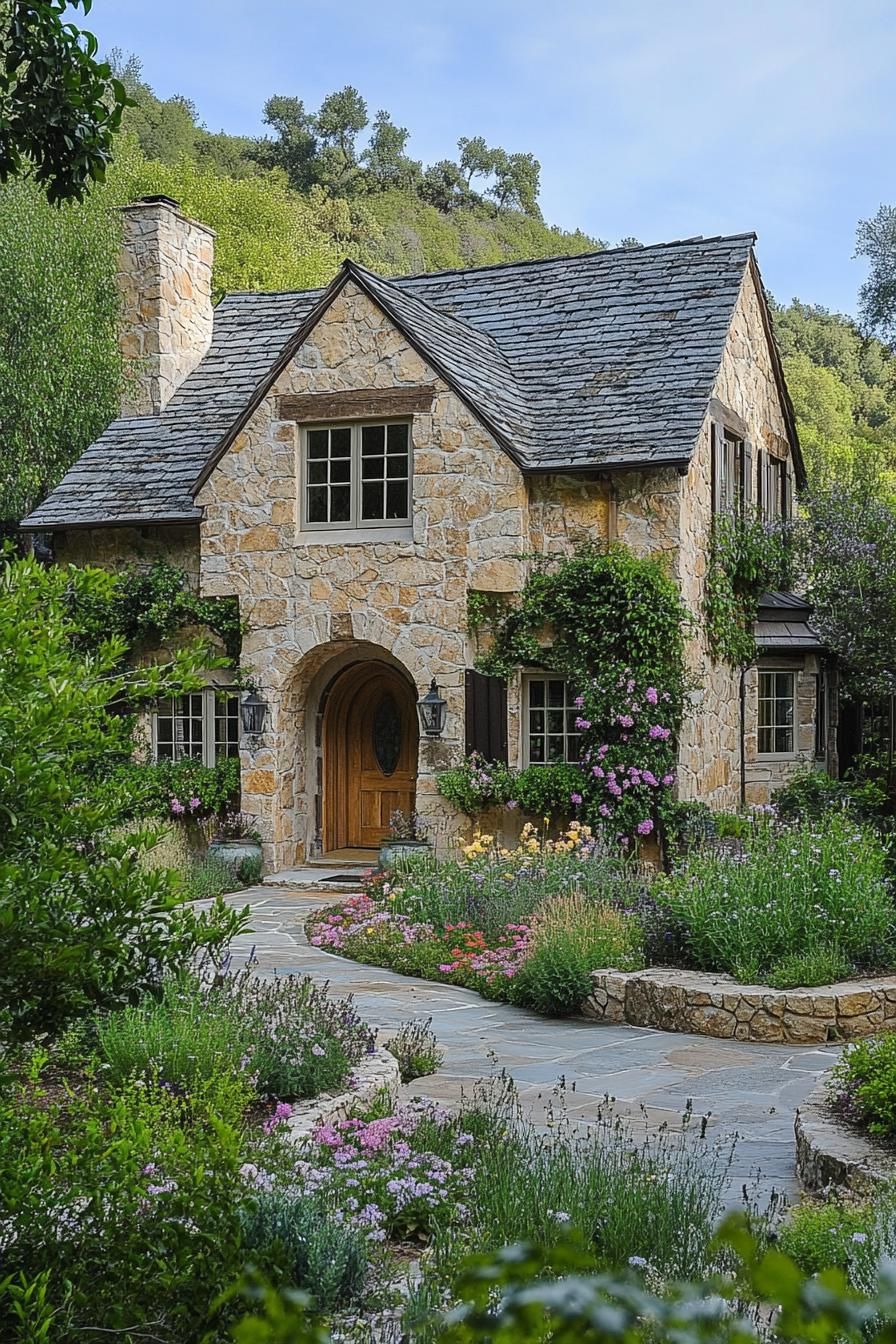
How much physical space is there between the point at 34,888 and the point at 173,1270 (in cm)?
111

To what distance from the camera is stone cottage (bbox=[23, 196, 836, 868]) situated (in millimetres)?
15219

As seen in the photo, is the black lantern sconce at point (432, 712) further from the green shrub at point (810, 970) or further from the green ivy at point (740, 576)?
the green shrub at point (810, 970)

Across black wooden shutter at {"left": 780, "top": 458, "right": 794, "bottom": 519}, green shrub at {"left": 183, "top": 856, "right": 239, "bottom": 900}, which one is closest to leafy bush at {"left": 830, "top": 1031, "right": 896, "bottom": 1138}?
green shrub at {"left": 183, "top": 856, "right": 239, "bottom": 900}

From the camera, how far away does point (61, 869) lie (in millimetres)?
3688

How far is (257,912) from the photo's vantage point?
1380 centimetres

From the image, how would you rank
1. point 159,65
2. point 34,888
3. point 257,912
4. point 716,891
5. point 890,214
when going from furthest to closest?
point 159,65
point 890,214
point 257,912
point 716,891
point 34,888

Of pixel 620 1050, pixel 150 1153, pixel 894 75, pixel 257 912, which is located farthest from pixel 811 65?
pixel 150 1153

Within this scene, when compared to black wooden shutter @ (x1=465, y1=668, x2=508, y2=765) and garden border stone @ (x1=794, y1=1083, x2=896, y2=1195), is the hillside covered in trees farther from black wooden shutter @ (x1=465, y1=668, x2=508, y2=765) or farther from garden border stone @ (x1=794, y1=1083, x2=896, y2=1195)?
garden border stone @ (x1=794, y1=1083, x2=896, y2=1195)

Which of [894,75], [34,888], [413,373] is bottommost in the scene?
[34,888]

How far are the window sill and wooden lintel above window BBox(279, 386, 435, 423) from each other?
1.25 m

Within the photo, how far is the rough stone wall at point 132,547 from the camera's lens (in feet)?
56.1

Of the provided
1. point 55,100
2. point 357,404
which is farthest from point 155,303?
point 55,100

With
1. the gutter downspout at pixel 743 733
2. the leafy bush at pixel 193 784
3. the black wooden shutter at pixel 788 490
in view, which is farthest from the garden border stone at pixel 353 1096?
the black wooden shutter at pixel 788 490

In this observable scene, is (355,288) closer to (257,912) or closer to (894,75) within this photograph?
(257,912)
